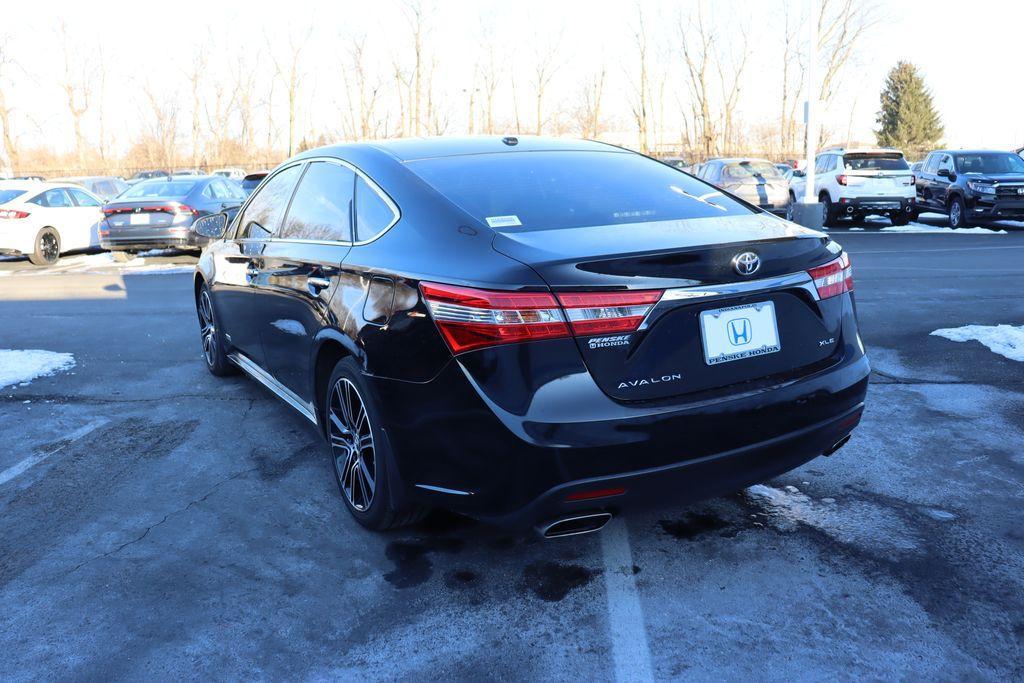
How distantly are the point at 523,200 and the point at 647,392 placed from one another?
1022 millimetres

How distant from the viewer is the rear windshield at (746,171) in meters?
18.9

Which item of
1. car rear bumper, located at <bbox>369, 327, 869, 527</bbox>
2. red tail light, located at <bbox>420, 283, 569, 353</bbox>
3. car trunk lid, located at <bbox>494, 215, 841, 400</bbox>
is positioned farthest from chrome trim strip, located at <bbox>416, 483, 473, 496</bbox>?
car trunk lid, located at <bbox>494, 215, 841, 400</bbox>

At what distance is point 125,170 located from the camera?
5578cm

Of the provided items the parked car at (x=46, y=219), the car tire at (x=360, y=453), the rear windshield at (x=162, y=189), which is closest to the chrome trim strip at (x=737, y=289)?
the car tire at (x=360, y=453)

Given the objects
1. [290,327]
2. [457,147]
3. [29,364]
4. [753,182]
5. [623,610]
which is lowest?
[623,610]

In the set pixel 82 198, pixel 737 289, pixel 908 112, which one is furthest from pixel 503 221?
pixel 908 112

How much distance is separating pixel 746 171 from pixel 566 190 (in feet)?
54.9

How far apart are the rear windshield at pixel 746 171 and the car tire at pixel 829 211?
4.24 ft

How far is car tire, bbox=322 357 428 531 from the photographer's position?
314 cm

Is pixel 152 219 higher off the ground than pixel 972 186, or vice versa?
pixel 972 186

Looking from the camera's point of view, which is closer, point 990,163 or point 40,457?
point 40,457

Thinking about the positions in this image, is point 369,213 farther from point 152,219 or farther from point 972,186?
point 972,186

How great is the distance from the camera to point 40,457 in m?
4.47

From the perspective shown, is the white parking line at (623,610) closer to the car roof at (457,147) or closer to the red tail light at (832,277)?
the red tail light at (832,277)
